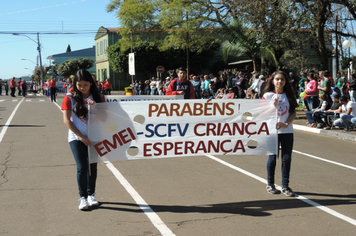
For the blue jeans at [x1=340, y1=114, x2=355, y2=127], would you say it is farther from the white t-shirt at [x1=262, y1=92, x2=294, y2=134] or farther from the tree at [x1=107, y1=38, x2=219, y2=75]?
the tree at [x1=107, y1=38, x2=219, y2=75]

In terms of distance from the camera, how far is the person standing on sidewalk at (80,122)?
485 cm

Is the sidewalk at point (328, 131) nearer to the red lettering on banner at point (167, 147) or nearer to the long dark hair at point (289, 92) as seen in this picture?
the long dark hair at point (289, 92)

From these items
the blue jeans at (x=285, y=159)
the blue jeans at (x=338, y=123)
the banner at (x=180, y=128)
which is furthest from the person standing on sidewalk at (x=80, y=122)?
the blue jeans at (x=338, y=123)

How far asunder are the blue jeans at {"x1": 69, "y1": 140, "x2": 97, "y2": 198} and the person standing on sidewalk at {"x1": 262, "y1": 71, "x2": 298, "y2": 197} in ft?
7.97

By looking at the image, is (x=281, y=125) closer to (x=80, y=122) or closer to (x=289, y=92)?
(x=289, y=92)

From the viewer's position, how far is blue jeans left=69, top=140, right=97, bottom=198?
491 centimetres

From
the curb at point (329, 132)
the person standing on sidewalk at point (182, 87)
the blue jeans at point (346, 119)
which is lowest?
the curb at point (329, 132)

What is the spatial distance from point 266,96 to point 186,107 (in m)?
1.18

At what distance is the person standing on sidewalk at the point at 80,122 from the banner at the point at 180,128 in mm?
137

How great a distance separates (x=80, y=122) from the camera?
497 cm

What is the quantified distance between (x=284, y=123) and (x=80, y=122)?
275 centimetres

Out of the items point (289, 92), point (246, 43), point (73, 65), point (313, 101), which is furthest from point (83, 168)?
point (73, 65)

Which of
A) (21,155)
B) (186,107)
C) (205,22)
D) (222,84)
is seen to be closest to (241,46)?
(205,22)

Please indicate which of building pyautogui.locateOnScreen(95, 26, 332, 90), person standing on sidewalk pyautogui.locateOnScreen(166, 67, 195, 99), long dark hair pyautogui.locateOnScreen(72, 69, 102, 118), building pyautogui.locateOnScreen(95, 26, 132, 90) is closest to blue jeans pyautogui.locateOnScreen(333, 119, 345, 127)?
person standing on sidewalk pyautogui.locateOnScreen(166, 67, 195, 99)
